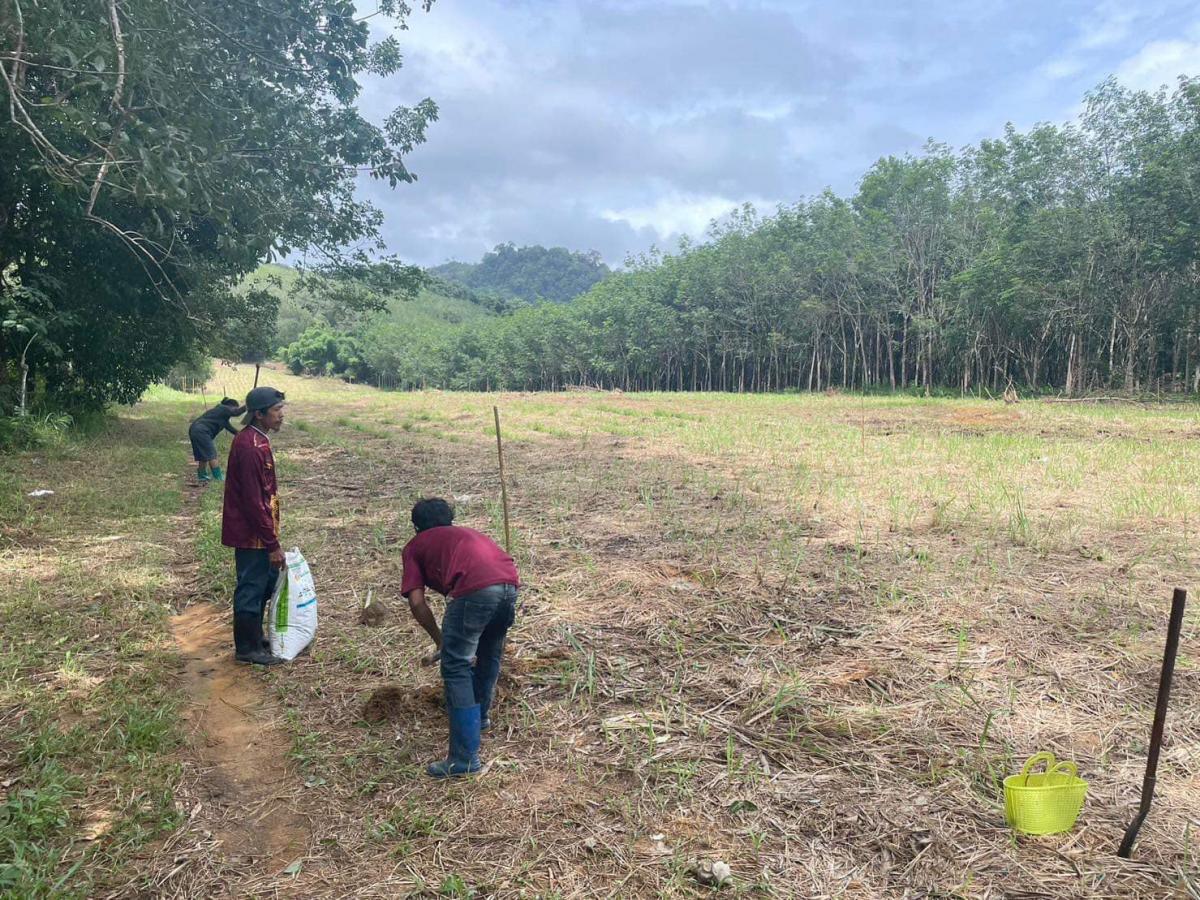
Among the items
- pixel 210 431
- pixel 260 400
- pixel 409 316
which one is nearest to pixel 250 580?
pixel 260 400

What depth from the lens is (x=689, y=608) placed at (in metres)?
4.74

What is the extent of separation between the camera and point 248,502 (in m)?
4.32

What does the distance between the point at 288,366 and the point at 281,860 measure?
94.0 m

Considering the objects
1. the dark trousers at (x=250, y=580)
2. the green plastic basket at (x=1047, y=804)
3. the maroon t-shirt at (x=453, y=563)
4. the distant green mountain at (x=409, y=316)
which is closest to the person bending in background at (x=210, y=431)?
the dark trousers at (x=250, y=580)

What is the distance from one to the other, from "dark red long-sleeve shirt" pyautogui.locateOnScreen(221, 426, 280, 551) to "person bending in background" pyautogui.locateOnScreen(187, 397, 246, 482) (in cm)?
502

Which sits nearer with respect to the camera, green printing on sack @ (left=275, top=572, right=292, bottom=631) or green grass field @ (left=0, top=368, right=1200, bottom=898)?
green grass field @ (left=0, top=368, right=1200, bottom=898)

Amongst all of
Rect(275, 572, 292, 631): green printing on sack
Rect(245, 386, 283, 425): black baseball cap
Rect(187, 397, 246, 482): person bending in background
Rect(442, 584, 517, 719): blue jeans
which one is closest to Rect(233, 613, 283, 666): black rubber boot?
Rect(275, 572, 292, 631): green printing on sack

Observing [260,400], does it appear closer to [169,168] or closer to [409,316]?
[169,168]

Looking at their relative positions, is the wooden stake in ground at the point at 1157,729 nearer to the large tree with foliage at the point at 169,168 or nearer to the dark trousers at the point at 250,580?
the dark trousers at the point at 250,580

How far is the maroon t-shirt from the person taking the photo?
3160 millimetres

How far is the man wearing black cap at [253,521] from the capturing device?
4320mm

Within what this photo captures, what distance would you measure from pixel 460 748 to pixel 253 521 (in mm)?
2120

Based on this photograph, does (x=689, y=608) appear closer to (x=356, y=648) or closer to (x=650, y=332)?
(x=356, y=648)

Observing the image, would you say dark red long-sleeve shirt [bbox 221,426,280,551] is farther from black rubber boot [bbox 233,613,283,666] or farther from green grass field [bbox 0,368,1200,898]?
green grass field [bbox 0,368,1200,898]
